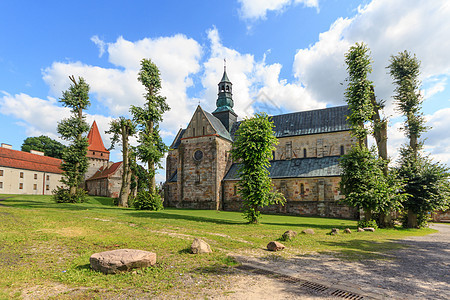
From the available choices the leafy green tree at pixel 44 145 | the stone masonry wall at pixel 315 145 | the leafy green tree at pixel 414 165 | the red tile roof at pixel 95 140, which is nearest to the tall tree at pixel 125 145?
the stone masonry wall at pixel 315 145

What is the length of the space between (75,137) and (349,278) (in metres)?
33.8

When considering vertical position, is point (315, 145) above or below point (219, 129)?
below

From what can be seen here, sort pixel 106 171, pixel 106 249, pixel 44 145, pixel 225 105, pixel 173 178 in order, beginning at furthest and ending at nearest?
1. pixel 44 145
2. pixel 106 171
3. pixel 225 105
4. pixel 173 178
5. pixel 106 249

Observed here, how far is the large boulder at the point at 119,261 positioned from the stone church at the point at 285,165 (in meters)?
27.7

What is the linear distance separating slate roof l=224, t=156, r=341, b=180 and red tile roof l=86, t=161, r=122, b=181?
30931 mm

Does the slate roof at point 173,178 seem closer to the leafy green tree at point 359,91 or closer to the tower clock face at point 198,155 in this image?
the tower clock face at point 198,155

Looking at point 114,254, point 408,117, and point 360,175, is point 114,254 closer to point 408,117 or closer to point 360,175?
point 360,175

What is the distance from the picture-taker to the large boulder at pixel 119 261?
6.29 metres

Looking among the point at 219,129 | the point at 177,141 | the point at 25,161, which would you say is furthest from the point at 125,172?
the point at 25,161

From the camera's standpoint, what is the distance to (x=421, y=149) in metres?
23.4

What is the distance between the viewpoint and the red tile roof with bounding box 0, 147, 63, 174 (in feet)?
162

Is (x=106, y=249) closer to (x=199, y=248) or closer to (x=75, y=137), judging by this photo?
(x=199, y=248)

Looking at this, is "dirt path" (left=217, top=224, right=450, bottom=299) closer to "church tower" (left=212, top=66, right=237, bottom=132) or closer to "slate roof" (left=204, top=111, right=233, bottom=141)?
"slate roof" (left=204, top=111, right=233, bottom=141)

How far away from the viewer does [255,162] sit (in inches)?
787
